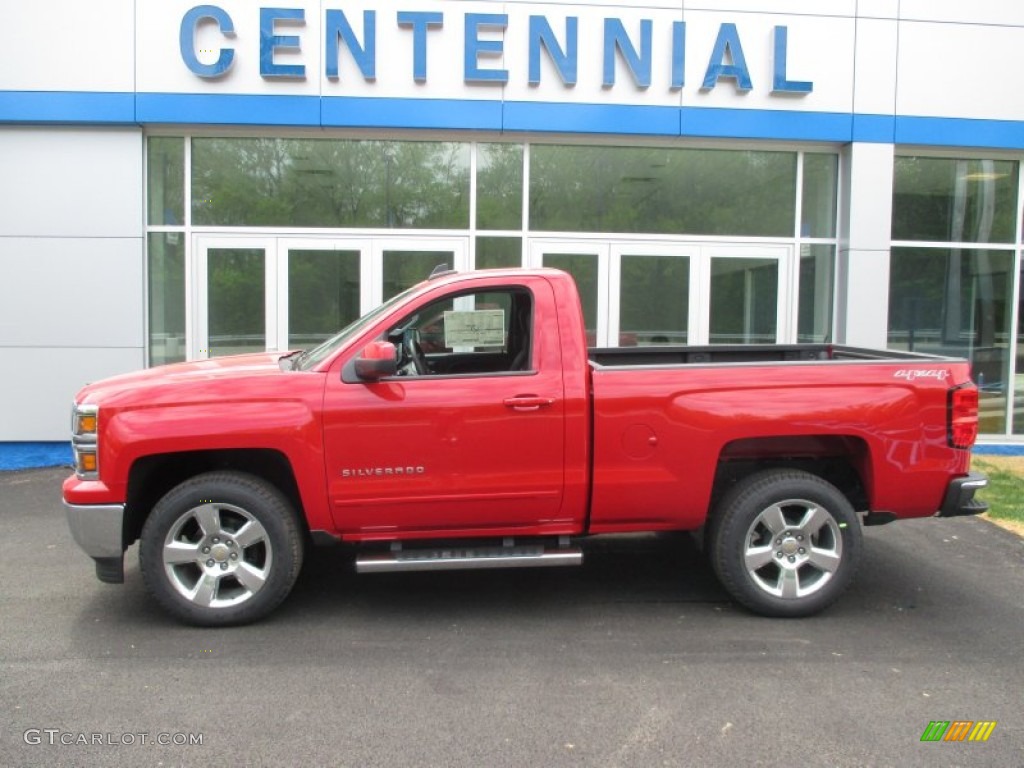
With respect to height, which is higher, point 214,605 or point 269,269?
point 269,269

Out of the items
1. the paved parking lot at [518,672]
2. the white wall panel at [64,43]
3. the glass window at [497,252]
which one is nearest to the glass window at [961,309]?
the glass window at [497,252]

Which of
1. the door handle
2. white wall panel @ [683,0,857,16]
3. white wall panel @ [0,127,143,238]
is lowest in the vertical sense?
the door handle

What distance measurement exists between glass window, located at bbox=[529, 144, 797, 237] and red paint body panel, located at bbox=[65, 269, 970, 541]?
219 inches

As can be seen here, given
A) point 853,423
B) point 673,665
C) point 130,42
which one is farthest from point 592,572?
point 130,42

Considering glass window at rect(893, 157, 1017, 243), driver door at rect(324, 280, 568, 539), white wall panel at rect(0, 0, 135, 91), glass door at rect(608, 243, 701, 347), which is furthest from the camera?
glass window at rect(893, 157, 1017, 243)

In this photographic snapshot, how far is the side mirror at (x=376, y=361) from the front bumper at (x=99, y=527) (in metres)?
1.48

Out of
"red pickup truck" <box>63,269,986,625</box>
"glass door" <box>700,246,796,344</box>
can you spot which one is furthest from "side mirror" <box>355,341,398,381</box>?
"glass door" <box>700,246,796,344</box>

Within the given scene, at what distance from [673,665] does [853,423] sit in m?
1.69

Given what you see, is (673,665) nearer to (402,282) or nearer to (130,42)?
(402,282)

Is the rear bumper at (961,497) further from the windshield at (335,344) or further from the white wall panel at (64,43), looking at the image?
the white wall panel at (64,43)

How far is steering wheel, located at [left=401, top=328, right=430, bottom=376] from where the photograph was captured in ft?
16.2

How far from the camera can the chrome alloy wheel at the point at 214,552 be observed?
14.1ft

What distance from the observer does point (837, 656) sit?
13.4ft

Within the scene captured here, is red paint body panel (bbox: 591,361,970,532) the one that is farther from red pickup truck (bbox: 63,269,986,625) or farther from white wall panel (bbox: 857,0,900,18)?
white wall panel (bbox: 857,0,900,18)
